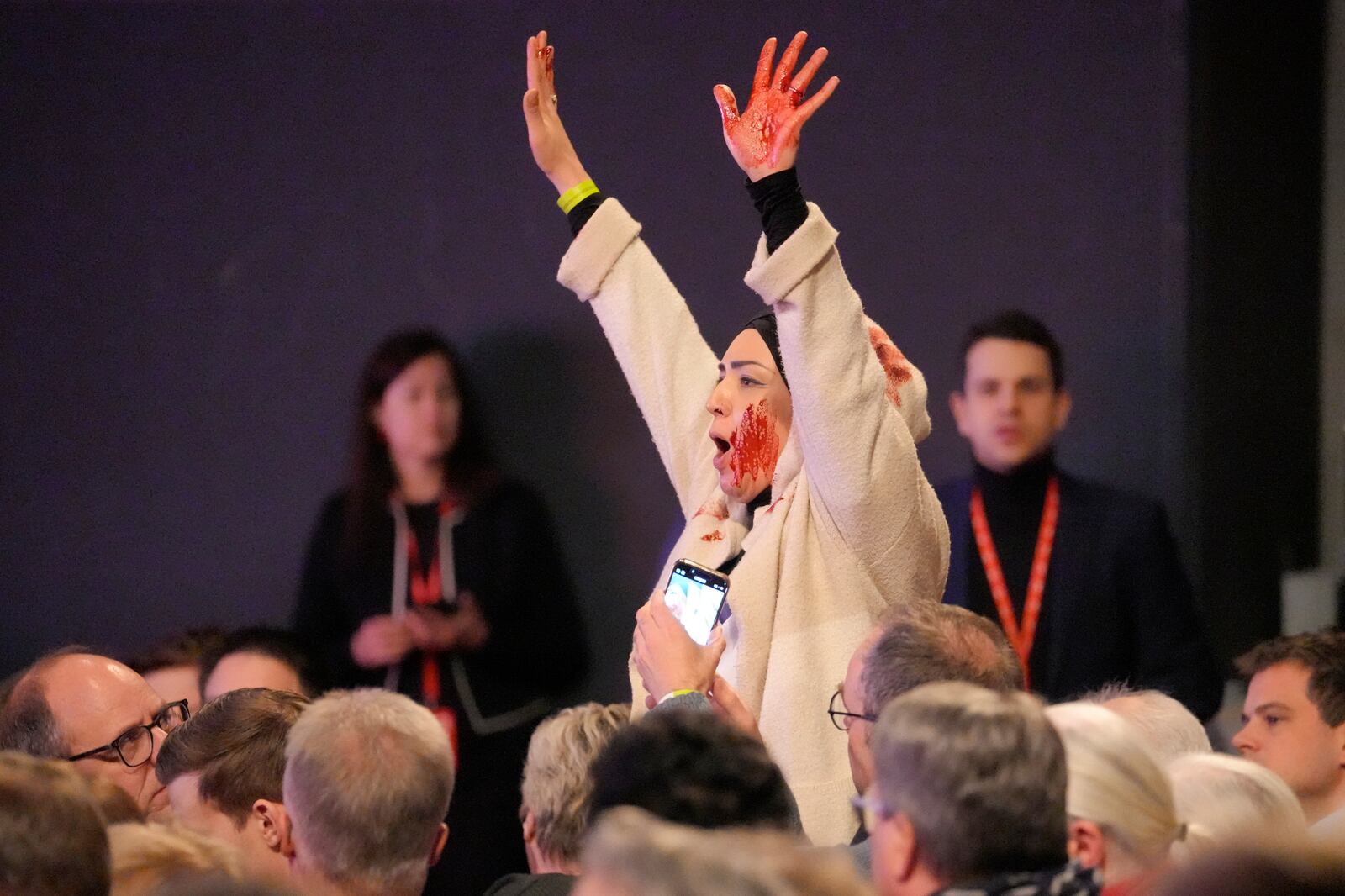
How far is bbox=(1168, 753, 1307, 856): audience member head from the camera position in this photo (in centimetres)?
187

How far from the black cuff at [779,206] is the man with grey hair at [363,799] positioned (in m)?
0.94

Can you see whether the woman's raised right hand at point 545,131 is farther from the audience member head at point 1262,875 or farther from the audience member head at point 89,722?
the audience member head at point 1262,875

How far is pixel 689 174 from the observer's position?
3.95 metres

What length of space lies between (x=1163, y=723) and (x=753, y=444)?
0.79m

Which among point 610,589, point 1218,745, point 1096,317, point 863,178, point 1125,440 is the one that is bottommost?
point 1218,745

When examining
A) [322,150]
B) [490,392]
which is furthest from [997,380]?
[322,150]

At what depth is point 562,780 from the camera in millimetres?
2125

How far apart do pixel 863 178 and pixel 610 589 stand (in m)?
1.13

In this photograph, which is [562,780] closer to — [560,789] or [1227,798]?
[560,789]

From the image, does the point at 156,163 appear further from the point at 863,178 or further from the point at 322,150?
the point at 863,178

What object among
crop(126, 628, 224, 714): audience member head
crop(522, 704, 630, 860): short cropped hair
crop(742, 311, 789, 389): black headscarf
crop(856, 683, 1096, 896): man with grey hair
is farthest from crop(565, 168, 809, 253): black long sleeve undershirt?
crop(126, 628, 224, 714): audience member head

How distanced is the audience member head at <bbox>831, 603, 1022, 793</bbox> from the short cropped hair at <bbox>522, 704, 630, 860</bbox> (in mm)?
300

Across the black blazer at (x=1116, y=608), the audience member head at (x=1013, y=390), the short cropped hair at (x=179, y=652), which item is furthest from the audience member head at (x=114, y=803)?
the audience member head at (x=1013, y=390)

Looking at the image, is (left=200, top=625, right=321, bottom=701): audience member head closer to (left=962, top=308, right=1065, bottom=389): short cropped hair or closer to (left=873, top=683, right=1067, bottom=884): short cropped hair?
(left=962, top=308, right=1065, bottom=389): short cropped hair
